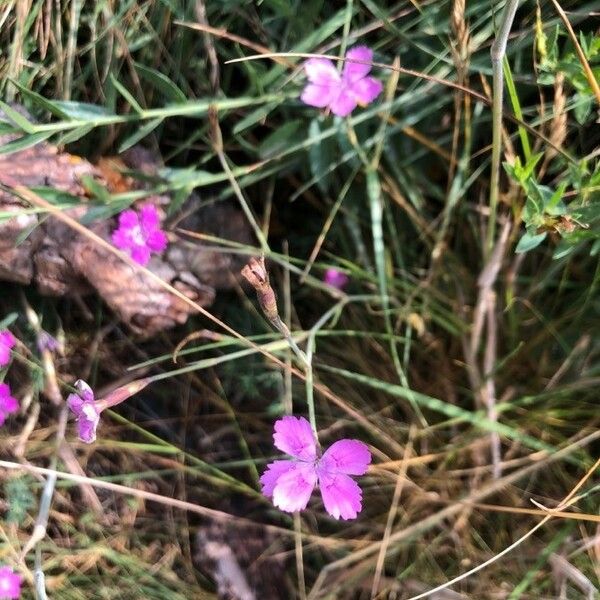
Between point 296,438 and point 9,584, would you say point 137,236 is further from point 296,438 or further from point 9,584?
point 9,584

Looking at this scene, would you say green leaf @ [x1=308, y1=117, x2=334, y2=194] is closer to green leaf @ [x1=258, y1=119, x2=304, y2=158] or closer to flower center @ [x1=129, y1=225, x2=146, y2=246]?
green leaf @ [x1=258, y1=119, x2=304, y2=158]

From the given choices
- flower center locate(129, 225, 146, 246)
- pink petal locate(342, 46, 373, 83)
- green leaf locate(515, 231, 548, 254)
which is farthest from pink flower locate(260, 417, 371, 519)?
pink petal locate(342, 46, 373, 83)

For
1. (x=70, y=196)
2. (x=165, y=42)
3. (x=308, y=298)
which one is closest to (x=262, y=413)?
(x=308, y=298)

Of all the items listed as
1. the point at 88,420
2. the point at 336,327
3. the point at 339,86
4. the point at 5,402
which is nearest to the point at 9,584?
the point at 5,402

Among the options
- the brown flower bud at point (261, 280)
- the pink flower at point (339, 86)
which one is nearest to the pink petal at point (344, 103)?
the pink flower at point (339, 86)

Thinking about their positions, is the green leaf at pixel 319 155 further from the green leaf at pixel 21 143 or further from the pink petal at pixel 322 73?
the green leaf at pixel 21 143

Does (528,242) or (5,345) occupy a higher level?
(528,242)

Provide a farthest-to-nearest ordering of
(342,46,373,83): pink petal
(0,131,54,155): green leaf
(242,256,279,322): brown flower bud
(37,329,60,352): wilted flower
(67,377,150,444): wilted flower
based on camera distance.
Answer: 1. (37,329,60,352): wilted flower
2. (342,46,373,83): pink petal
3. (0,131,54,155): green leaf
4. (67,377,150,444): wilted flower
5. (242,256,279,322): brown flower bud
